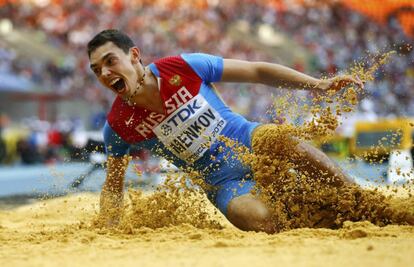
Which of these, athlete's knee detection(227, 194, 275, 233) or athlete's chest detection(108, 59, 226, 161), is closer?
athlete's knee detection(227, 194, 275, 233)

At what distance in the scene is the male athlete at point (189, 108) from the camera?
4.96 meters

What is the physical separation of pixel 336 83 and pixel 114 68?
1.54 metres

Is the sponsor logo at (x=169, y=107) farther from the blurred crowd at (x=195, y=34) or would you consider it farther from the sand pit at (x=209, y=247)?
the blurred crowd at (x=195, y=34)

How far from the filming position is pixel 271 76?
510cm

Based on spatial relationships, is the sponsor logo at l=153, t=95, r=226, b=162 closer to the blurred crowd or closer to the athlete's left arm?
the athlete's left arm

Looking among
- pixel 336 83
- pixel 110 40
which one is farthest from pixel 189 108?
pixel 336 83

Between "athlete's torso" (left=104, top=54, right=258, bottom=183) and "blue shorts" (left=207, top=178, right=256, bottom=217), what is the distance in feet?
0.30

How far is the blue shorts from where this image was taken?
16.2 feet

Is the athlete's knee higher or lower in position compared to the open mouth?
lower

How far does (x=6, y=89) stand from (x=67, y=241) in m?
17.9

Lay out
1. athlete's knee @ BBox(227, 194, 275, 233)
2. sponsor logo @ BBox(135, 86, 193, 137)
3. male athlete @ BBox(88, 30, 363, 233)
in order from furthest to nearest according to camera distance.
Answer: sponsor logo @ BBox(135, 86, 193, 137) → male athlete @ BBox(88, 30, 363, 233) → athlete's knee @ BBox(227, 194, 275, 233)

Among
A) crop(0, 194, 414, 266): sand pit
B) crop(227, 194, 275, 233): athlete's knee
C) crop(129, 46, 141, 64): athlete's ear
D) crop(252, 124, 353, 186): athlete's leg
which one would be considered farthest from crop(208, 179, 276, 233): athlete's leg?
crop(129, 46, 141, 64): athlete's ear

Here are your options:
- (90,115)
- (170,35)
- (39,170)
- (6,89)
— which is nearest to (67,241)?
(39,170)

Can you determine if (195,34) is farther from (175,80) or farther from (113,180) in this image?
(175,80)
